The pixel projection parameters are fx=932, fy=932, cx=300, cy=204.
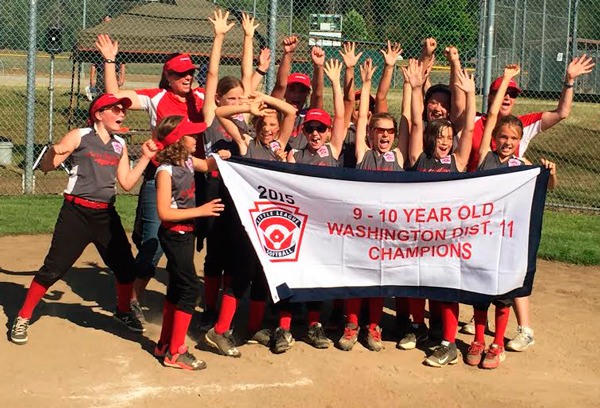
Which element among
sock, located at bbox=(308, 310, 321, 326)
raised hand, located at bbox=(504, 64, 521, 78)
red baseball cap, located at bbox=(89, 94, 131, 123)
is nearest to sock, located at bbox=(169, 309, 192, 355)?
sock, located at bbox=(308, 310, 321, 326)

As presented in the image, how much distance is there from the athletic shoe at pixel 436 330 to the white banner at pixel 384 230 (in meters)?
0.48

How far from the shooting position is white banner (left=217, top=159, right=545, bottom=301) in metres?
6.31

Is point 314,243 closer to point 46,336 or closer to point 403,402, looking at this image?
point 403,402

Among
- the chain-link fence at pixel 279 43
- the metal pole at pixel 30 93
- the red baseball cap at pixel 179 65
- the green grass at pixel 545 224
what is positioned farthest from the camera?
the chain-link fence at pixel 279 43

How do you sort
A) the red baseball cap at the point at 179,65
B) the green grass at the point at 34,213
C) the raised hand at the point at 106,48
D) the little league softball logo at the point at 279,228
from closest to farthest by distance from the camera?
the little league softball logo at the point at 279,228 → the red baseball cap at the point at 179,65 → the raised hand at the point at 106,48 → the green grass at the point at 34,213

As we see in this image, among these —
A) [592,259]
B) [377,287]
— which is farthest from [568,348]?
[592,259]

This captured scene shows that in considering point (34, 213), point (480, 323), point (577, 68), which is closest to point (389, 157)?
point (480, 323)

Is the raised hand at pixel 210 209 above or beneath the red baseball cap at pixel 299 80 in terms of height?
beneath

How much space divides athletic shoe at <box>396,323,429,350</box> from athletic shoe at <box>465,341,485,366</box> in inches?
16.4

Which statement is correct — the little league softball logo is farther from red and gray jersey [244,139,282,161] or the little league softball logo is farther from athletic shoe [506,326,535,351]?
athletic shoe [506,326,535,351]

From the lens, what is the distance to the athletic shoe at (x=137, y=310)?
22.7ft

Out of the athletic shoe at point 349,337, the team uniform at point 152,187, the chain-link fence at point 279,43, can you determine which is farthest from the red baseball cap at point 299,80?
the chain-link fence at point 279,43

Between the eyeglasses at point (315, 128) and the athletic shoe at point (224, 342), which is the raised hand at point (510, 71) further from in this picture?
the athletic shoe at point (224, 342)

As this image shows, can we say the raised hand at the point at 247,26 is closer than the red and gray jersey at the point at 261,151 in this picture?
No
